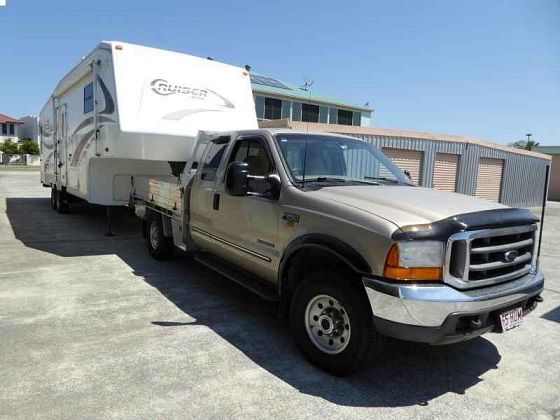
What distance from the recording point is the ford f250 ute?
3262 mm

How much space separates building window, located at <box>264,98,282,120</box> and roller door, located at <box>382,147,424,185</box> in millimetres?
17951

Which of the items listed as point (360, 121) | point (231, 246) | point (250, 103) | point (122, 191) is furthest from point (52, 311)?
point (360, 121)

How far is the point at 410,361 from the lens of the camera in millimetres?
4148

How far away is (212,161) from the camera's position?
5.77 meters

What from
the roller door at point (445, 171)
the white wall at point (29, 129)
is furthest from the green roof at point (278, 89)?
the white wall at point (29, 129)

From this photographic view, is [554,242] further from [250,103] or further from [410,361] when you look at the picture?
[410,361]

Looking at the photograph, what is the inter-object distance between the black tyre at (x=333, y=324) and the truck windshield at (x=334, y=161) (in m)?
1.08

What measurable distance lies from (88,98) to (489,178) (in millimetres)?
19485

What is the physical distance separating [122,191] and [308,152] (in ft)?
18.5

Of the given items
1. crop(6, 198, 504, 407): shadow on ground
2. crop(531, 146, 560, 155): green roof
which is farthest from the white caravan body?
crop(531, 146, 560, 155): green roof

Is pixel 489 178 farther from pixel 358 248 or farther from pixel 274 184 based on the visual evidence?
pixel 358 248

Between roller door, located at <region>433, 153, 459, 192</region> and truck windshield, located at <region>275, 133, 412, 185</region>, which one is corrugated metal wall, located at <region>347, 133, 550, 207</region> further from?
truck windshield, located at <region>275, 133, 412, 185</region>

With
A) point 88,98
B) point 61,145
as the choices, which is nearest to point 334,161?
point 88,98

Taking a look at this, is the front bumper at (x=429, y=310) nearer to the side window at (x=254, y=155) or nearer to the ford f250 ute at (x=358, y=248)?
the ford f250 ute at (x=358, y=248)
